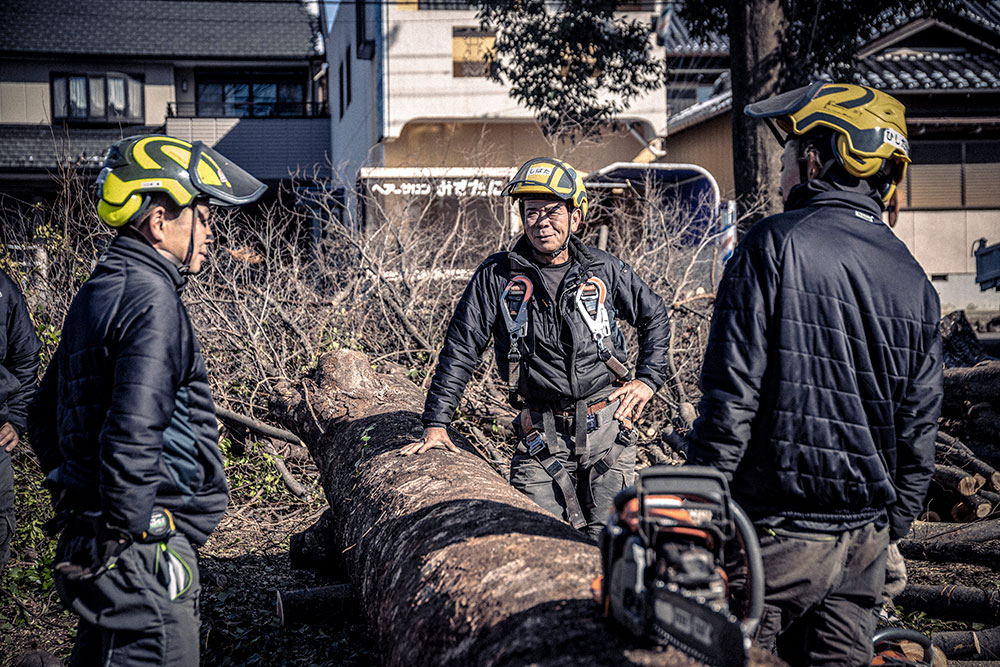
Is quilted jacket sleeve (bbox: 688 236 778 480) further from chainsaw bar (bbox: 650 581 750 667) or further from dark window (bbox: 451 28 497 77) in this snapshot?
dark window (bbox: 451 28 497 77)

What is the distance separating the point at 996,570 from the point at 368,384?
375 centimetres

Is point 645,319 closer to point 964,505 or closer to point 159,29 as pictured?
point 964,505

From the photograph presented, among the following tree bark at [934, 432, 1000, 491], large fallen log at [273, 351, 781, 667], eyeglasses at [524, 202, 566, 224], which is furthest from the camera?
tree bark at [934, 432, 1000, 491]

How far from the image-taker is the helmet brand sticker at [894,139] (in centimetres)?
260

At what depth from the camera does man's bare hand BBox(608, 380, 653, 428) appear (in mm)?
4168

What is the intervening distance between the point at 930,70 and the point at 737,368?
19.8 m

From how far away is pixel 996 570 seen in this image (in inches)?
192

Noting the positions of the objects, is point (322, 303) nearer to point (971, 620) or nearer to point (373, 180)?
point (373, 180)

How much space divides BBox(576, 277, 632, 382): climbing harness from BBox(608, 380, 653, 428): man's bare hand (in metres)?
0.07

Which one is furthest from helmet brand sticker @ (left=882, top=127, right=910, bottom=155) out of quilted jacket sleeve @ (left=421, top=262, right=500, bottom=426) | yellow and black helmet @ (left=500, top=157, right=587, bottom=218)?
quilted jacket sleeve @ (left=421, top=262, right=500, bottom=426)

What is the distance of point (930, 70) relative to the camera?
19078mm

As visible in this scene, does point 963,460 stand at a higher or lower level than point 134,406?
lower

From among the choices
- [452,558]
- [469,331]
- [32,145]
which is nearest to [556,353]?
[469,331]

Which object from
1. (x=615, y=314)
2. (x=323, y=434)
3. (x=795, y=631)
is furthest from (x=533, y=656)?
(x=323, y=434)
